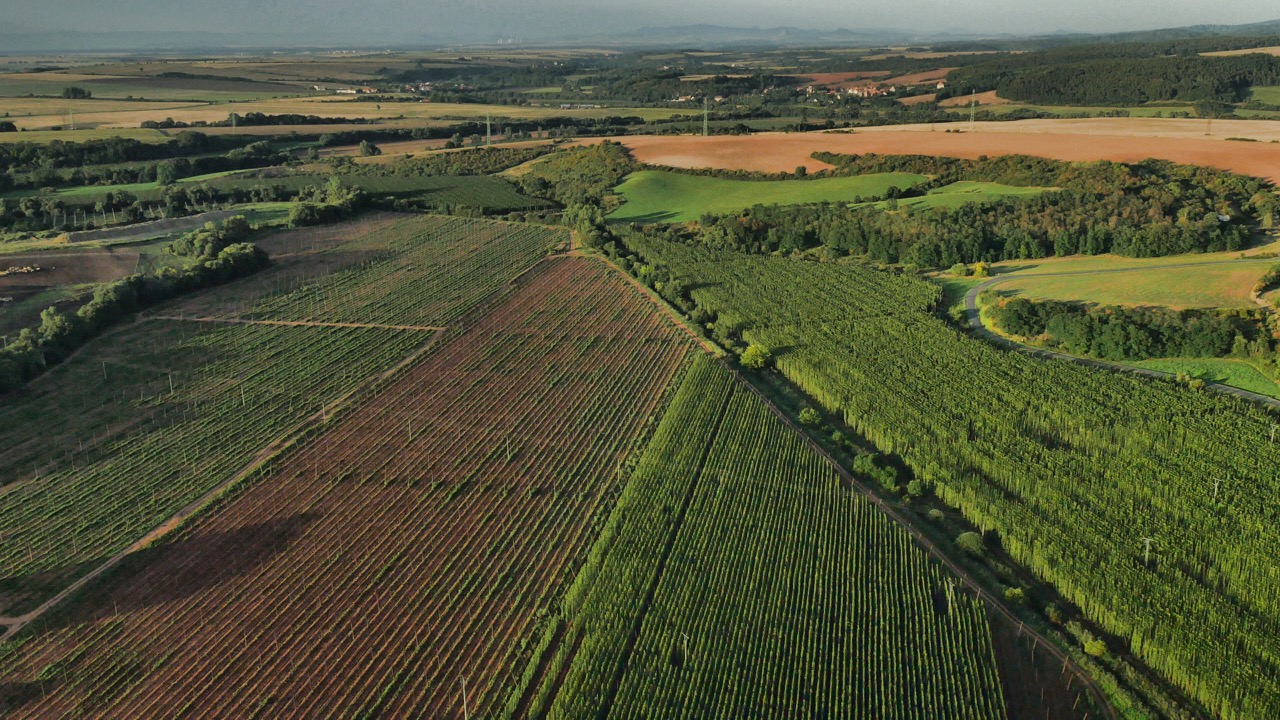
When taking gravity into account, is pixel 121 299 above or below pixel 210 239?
below

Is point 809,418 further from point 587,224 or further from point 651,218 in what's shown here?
point 651,218

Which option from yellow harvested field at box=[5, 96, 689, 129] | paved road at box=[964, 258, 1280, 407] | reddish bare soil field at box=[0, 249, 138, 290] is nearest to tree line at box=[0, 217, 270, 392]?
reddish bare soil field at box=[0, 249, 138, 290]

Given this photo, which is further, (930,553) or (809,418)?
(809,418)

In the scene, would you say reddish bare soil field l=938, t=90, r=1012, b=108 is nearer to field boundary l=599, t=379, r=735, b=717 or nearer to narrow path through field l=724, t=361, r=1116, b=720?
narrow path through field l=724, t=361, r=1116, b=720

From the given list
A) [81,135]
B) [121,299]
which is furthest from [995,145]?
[81,135]

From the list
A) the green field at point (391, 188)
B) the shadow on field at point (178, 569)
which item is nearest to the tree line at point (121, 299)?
the shadow on field at point (178, 569)

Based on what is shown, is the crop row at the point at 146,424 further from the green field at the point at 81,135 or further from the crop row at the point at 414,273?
the green field at the point at 81,135
